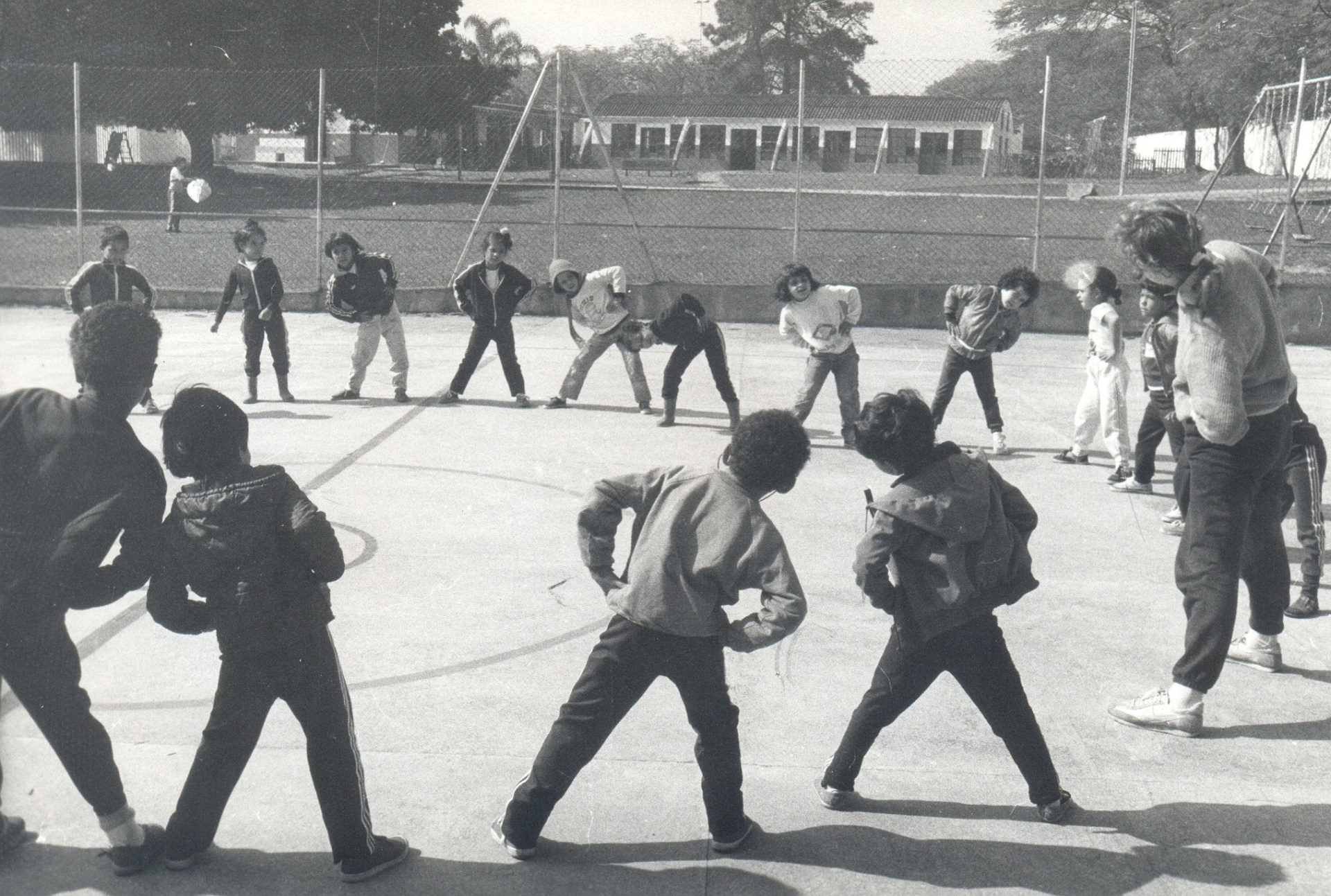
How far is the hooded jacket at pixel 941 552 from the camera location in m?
3.69

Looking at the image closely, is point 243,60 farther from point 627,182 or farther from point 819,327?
point 819,327

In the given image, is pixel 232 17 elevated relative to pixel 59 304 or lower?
elevated

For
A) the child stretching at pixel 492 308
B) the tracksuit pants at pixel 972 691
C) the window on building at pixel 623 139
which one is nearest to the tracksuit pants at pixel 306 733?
the tracksuit pants at pixel 972 691

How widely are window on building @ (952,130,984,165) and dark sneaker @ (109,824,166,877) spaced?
18089mm

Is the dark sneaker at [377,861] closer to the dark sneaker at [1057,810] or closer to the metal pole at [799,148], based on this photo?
Result: the dark sneaker at [1057,810]

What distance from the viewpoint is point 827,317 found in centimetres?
927

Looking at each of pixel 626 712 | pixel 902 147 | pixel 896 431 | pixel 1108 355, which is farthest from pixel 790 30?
pixel 902 147

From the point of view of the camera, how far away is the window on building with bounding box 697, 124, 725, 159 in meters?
16.8

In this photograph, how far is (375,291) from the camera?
35.6 ft

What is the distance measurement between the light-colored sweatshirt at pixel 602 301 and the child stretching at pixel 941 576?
6922mm

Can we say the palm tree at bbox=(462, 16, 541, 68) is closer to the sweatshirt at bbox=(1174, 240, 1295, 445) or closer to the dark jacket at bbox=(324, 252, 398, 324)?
the dark jacket at bbox=(324, 252, 398, 324)

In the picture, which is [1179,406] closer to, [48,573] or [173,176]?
[48,573]

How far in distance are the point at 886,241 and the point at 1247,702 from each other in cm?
1885

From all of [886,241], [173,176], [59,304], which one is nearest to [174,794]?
[59,304]
